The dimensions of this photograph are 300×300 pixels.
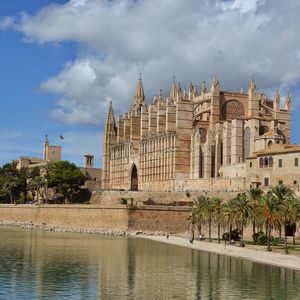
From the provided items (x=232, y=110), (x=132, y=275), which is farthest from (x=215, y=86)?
(x=132, y=275)

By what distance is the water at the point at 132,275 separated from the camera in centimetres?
2950

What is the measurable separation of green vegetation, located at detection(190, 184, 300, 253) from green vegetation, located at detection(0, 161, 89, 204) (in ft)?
131

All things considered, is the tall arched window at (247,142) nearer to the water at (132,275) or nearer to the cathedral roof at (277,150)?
the cathedral roof at (277,150)

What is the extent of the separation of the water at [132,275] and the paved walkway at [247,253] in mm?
1069

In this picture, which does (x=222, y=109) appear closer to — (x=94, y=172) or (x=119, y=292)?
(x=94, y=172)

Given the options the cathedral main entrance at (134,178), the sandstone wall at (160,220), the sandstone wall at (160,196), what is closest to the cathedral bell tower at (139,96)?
the cathedral main entrance at (134,178)

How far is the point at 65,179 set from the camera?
3809 inches

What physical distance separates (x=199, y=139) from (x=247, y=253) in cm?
3799

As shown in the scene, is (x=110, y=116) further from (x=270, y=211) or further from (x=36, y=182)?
(x=270, y=211)

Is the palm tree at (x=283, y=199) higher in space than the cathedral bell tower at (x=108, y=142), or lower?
lower

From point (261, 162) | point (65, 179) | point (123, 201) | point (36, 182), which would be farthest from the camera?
point (36, 182)

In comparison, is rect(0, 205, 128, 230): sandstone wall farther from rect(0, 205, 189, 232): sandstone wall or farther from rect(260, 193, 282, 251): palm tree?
rect(260, 193, 282, 251): palm tree

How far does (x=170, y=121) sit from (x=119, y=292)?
60856 millimetres

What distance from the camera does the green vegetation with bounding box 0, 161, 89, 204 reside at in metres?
97.4
